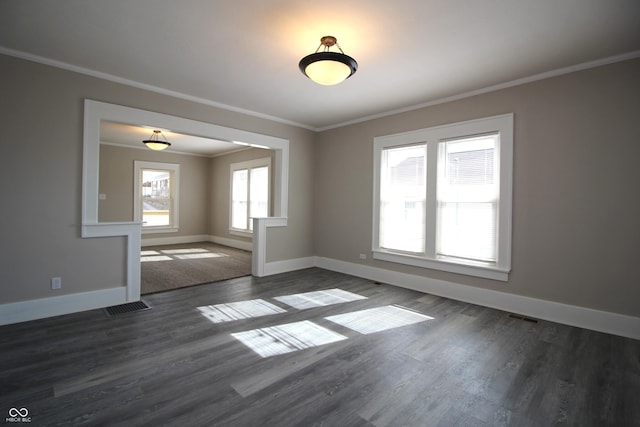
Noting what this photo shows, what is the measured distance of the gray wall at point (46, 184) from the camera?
10.4 feet

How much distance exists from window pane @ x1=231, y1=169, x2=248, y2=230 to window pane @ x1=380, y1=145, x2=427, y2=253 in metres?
4.39

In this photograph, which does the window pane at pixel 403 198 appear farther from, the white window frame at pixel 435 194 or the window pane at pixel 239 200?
the window pane at pixel 239 200

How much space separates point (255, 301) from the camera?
401 cm

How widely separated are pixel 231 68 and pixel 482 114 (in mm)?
3163

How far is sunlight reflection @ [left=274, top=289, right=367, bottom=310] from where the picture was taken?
391 cm

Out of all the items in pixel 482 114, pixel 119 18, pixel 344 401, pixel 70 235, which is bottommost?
pixel 344 401

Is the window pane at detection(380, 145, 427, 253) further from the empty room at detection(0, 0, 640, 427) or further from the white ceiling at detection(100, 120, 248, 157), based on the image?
the white ceiling at detection(100, 120, 248, 157)

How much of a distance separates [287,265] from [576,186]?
14.3 ft

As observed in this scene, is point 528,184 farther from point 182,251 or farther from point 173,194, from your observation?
point 173,194

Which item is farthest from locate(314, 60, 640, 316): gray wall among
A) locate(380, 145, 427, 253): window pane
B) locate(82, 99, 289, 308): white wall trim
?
locate(82, 99, 289, 308): white wall trim

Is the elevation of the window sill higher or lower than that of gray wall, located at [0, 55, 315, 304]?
lower

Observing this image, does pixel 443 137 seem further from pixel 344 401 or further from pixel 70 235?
pixel 70 235

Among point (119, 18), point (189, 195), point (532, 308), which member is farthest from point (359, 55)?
point (189, 195)

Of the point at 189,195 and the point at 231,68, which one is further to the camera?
the point at 189,195
